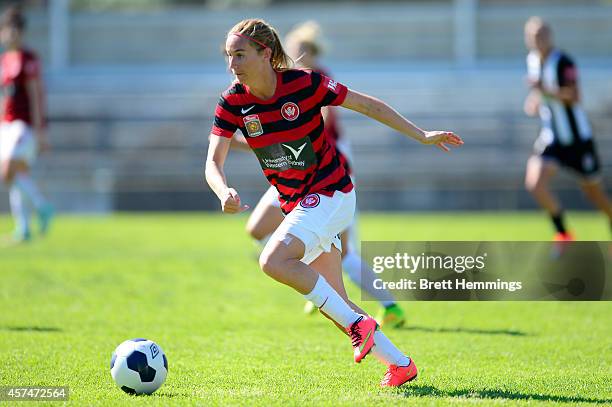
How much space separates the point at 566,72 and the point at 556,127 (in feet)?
2.21

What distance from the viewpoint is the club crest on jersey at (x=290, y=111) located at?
16.8 feet

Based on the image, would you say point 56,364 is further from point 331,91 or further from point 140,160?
point 140,160

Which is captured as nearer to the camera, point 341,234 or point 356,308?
point 356,308

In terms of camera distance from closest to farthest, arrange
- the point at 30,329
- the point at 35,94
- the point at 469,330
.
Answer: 1. the point at 30,329
2. the point at 469,330
3. the point at 35,94

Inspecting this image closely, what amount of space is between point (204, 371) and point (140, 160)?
53.7 feet

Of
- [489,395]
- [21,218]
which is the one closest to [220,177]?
[489,395]

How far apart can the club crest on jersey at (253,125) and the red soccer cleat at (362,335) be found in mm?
1103

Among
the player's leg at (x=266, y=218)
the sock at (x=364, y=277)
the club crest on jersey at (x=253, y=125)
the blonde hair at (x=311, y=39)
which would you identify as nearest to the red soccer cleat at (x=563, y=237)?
the sock at (x=364, y=277)

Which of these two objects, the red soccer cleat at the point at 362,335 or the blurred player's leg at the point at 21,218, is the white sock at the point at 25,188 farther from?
the red soccer cleat at the point at 362,335

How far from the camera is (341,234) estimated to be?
7.31 meters

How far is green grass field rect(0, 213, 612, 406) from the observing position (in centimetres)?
488

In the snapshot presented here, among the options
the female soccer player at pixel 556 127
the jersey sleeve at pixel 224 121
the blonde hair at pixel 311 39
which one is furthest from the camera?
the female soccer player at pixel 556 127

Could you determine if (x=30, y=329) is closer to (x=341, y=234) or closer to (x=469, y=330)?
(x=341, y=234)

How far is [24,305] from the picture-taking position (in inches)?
316
